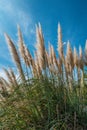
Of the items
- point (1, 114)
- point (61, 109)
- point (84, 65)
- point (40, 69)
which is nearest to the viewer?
point (1, 114)

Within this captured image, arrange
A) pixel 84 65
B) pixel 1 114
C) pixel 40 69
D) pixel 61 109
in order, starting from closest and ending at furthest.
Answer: pixel 1 114 < pixel 61 109 < pixel 40 69 < pixel 84 65

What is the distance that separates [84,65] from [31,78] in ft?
3.82

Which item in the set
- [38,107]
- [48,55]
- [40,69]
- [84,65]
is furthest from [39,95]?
[84,65]

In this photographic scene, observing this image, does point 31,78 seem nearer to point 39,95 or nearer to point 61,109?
point 39,95

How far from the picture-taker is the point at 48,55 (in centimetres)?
434

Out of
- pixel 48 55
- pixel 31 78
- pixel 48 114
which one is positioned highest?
pixel 48 55

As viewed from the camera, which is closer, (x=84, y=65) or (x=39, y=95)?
(x=39, y=95)

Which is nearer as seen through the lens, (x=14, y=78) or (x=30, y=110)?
(x=30, y=110)

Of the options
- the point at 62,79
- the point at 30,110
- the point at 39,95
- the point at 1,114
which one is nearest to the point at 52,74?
the point at 62,79

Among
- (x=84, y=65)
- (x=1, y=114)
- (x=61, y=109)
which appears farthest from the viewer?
(x=84, y=65)

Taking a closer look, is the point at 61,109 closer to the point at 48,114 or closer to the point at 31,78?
the point at 48,114

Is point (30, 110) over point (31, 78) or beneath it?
beneath

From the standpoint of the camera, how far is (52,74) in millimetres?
4246

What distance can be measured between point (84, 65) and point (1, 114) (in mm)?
1819
